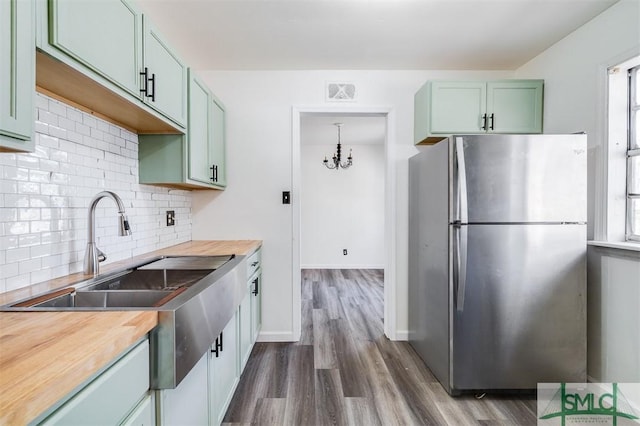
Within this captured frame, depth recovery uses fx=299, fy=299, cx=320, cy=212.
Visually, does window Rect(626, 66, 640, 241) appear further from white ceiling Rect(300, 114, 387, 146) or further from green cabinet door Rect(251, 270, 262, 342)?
green cabinet door Rect(251, 270, 262, 342)

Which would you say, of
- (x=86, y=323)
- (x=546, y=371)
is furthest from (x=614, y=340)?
(x=86, y=323)

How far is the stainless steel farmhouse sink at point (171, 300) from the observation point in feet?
2.99

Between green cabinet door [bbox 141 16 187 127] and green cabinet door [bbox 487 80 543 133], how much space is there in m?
2.31

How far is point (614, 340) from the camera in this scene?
1847mm

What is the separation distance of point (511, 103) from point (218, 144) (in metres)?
2.45

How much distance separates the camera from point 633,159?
6.21 ft

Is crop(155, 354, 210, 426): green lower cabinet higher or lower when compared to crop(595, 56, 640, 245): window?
lower

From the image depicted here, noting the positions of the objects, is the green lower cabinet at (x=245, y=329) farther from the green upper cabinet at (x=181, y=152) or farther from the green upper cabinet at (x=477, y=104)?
the green upper cabinet at (x=477, y=104)

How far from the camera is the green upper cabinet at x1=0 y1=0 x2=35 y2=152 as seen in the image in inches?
30.5

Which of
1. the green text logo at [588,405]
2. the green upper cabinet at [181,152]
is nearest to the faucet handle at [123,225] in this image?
the green upper cabinet at [181,152]

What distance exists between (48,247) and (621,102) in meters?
3.28

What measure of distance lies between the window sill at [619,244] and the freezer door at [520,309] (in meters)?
0.10

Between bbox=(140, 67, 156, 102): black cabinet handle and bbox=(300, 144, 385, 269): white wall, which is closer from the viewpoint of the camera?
bbox=(140, 67, 156, 102): black cabinet handle

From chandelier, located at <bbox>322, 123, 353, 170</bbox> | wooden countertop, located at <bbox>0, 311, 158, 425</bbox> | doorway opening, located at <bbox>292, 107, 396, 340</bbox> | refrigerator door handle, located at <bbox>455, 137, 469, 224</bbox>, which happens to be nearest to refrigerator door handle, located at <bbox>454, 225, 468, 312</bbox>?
refrigerator door handle, located at <bbox>455, 137, 469, 224</bbox>
